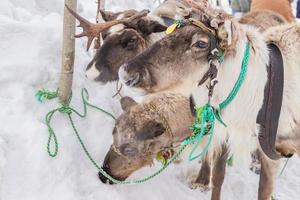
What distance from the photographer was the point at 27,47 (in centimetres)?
439

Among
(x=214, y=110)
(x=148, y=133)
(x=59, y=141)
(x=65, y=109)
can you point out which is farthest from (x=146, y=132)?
(x=214, y=110)

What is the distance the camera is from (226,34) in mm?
2344

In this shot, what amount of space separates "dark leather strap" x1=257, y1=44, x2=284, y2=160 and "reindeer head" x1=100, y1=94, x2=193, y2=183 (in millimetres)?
879

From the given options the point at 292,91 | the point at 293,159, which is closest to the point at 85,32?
the point at 292,91

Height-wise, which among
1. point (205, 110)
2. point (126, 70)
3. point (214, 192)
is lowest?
point (214, 192)

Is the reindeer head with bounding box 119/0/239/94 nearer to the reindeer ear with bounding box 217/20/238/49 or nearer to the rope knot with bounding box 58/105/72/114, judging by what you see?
the reindeer ear with bounding box 217/20/238/49

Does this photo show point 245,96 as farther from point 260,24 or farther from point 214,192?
point 260,24

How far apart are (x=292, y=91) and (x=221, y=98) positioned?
1.65 feet

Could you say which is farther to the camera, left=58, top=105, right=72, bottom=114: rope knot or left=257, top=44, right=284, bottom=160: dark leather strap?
left=58, top=105, right=72, bottom=114: rope knot

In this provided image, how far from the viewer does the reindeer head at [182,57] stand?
92.8 inches

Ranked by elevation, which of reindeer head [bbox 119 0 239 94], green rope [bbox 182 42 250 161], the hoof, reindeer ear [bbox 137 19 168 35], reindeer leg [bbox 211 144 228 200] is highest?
reindeer head [bbox 119 0 239 94]

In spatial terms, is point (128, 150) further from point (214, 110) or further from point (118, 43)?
point (214, 110)

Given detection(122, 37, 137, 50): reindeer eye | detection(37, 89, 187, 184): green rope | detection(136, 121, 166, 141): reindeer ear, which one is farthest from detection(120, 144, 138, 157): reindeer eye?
detection(122, 37, 137, 50): reindeer eye

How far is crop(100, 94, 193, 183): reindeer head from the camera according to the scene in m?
3.48
